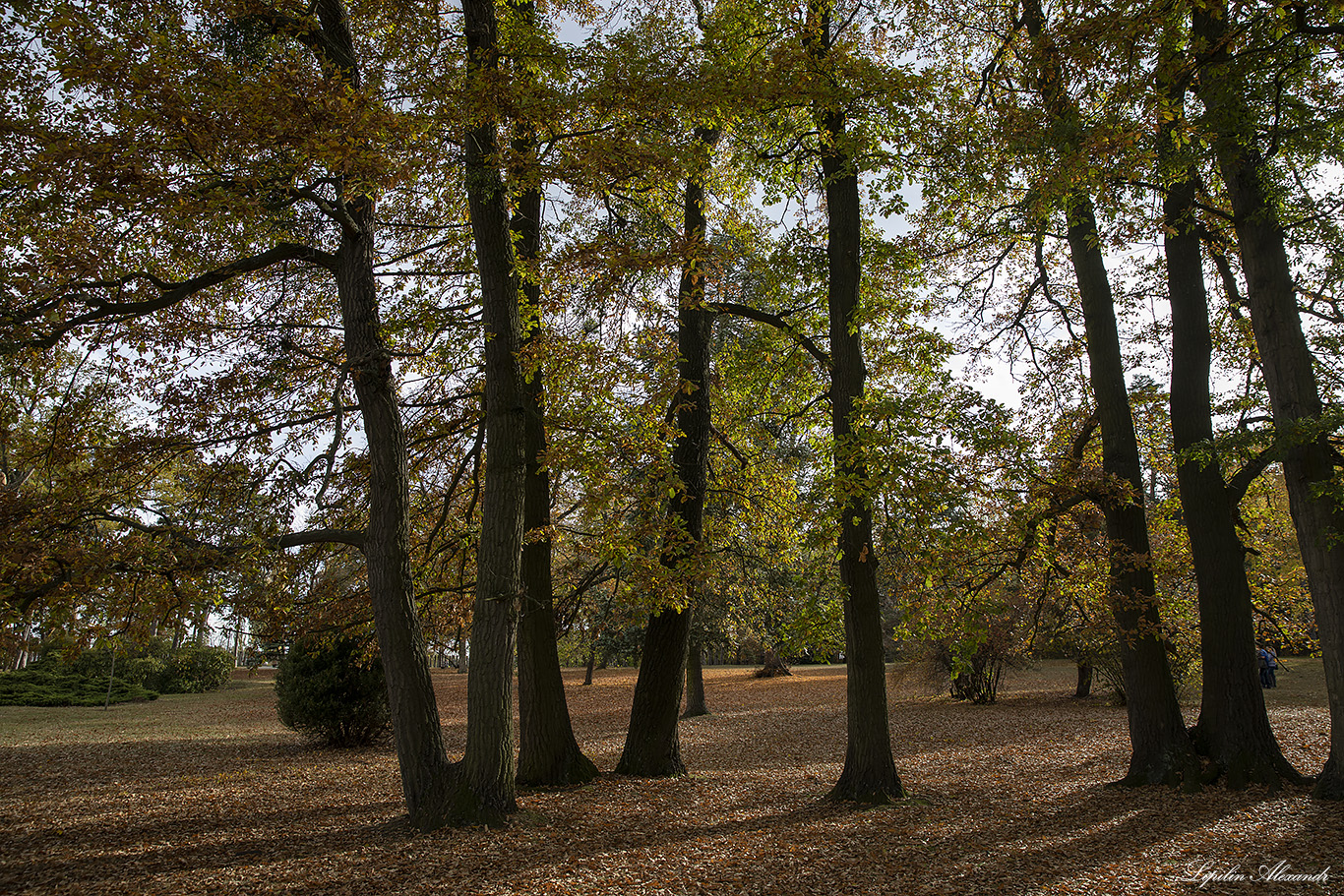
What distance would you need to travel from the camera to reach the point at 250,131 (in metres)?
5.48

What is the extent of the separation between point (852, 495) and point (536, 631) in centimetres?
437

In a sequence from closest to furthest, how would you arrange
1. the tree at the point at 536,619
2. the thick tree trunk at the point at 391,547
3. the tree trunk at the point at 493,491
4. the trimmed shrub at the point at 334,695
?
the tree trunk at the point at 493,491
the thick tree trunk at the point at 391,547
the tree at the point at 536,619
the trimmed shrub at the point at 334,695

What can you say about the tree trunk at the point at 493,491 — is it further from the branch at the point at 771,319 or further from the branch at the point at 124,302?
the branch at the point at 771,319

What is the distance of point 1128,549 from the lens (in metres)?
8.23

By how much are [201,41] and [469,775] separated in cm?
710

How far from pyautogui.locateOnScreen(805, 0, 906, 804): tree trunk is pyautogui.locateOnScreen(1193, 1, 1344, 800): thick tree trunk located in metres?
3.32

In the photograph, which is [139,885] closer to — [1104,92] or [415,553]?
[415,553]

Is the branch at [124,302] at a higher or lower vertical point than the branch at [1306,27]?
lower

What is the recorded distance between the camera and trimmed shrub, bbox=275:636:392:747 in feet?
39.9

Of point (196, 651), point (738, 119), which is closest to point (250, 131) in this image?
point (738, 119)

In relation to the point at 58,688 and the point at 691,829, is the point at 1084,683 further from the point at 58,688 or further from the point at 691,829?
the point at 58,688

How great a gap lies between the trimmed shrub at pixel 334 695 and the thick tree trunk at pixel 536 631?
448cm

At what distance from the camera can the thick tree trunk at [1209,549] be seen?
7684mm

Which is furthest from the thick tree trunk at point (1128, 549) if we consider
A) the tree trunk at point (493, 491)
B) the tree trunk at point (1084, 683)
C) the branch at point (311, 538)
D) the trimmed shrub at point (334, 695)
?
the trimmed shrub at point (334, 695)
